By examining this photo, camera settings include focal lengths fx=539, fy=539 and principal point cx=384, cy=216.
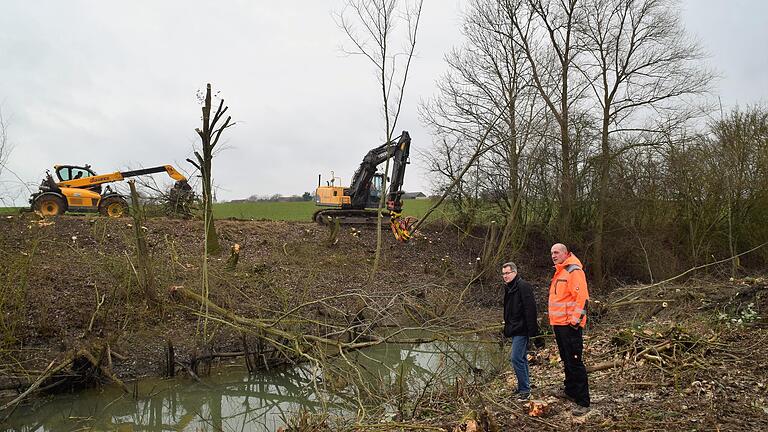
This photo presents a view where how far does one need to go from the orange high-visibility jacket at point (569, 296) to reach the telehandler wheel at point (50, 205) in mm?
16886

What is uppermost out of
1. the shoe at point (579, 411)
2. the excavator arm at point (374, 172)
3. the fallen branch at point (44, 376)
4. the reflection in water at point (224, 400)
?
the excavator arm at point (374, 172)

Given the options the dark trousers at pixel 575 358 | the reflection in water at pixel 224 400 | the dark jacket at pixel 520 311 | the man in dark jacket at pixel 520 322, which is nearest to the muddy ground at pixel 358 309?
the dark trousers at pixel 575 358

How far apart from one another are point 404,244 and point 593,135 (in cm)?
771

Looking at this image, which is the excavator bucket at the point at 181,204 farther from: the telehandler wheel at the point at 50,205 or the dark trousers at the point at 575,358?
the dark trousers at the point at 575,358

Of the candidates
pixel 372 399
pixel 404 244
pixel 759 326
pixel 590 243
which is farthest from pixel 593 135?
pixel 372 399

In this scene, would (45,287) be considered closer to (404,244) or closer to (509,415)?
(509,415)

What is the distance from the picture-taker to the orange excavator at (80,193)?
17344mm

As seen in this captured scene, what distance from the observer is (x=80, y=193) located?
1794 centimetres

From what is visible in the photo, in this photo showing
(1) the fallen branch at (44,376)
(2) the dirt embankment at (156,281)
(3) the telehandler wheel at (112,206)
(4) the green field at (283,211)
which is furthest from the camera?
(4) the green field at (283,211)

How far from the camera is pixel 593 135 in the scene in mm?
18359

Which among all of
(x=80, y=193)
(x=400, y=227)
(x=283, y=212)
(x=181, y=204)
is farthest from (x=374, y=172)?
(x=80, y=193)

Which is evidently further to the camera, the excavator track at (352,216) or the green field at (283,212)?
the green field at (283,212)

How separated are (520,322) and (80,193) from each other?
16.8 m

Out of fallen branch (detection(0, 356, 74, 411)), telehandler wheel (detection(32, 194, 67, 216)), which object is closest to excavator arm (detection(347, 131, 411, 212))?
telehandler wheel (detection(32, 194, 67, 216))
